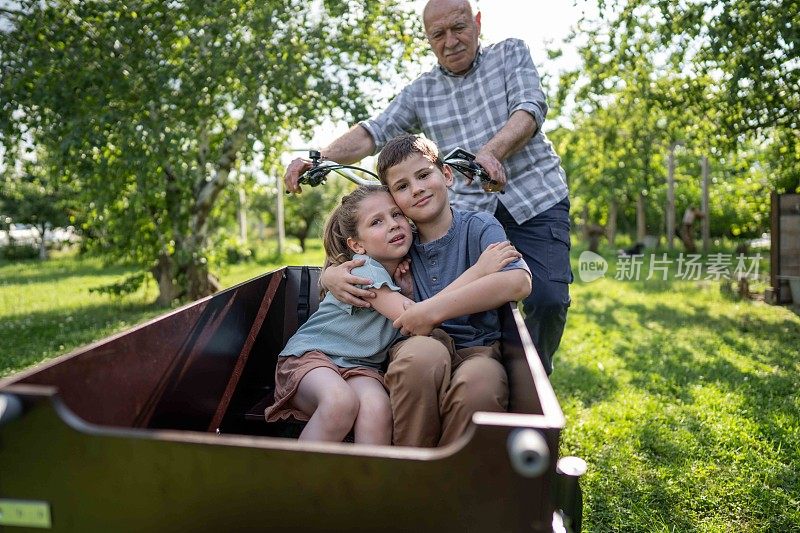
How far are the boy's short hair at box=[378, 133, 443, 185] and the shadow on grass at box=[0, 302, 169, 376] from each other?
470 centimetres

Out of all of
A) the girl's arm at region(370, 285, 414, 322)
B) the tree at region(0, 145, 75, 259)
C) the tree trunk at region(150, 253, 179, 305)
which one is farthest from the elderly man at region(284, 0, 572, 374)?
the tree at region(0, 145, 75, 259)

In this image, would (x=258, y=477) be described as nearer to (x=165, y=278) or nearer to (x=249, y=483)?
(x=249, y=483)

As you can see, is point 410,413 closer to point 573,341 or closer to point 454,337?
point 454,337

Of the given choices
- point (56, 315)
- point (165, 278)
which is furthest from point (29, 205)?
point (165, 278)

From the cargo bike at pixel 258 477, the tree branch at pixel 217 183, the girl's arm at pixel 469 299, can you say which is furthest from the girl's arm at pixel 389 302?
the tree branch at pixel 217 183

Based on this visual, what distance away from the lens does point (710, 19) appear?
6070 millimetres

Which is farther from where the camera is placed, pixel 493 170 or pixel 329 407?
pixel 493 170

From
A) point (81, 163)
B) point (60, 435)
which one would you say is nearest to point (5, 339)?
point (81, 163)

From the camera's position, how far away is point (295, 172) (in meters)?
2.70

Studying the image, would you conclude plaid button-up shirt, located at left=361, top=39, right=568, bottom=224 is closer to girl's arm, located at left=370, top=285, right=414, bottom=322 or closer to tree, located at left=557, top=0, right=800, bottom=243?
girl's arm, located at left=370, top=285, right=414, bottom=322

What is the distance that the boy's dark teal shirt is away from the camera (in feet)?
7.22

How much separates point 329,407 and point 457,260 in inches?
29.0

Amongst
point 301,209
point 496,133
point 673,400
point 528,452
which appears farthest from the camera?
point 301,209

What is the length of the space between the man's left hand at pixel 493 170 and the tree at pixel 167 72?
14.1ft
